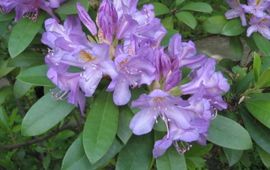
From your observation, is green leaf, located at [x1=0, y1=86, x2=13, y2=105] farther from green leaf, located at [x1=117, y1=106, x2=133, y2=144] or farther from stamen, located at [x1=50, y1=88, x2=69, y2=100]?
green leaf, located at [x1=117, y1=106, x2=133, y2=144]

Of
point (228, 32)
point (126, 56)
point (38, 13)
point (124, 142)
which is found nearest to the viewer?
point (126, 56)

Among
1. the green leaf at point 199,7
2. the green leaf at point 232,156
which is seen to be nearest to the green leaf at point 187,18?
the green leaf at point 199,7

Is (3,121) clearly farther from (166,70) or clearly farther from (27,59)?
(166,70)

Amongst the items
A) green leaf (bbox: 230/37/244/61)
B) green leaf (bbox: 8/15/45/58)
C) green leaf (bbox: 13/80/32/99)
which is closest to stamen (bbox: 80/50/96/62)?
green leaf (bbox: 8/15/45/58)

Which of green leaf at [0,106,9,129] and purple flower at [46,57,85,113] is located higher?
purple flower at [46,57,85,113]

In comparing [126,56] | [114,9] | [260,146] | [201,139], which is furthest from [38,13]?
[260,146]

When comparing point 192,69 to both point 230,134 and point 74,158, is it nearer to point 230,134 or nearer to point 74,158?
point 230,134

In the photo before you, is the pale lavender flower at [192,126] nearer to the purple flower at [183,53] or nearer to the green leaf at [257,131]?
the purple flower at [183,53]
